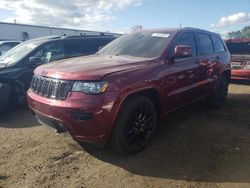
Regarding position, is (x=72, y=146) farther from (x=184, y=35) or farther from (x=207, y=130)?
(x=184, y=35)

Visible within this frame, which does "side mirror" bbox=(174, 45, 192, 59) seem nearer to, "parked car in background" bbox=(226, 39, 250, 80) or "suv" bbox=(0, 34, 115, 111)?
"suv" bbox=(0, 34, 115, 111)

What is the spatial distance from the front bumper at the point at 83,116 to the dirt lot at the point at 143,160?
49 cm

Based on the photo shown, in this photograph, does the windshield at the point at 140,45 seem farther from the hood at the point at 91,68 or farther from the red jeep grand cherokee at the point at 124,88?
the hood at the point at 91,68

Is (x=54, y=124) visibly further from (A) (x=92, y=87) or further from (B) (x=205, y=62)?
(B) (x=205, y=62)

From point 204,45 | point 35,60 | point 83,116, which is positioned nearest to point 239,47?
point 204,45

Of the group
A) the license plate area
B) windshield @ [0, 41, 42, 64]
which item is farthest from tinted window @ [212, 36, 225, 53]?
windshield @ [0, 41, 42, 64]

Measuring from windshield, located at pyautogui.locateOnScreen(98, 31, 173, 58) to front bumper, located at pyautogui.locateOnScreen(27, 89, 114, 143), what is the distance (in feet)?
4.84

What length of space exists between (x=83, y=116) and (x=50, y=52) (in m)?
4.21

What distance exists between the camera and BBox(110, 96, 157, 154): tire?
3734mm

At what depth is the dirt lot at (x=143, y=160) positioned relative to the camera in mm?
3453

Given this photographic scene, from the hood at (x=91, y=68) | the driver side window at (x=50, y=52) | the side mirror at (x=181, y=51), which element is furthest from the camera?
the driver side window at (x=50, y=52)

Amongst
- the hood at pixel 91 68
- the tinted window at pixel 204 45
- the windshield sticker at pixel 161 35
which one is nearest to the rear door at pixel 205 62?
the tinted window at pixel 204 45

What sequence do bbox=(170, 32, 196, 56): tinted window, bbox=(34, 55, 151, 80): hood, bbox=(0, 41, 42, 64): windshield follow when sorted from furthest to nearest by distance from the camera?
1. bbox=(0, 41, 42, 64): windshield
2. bbox=(170, 32, 196, 56): tinted window
3. bbox=(34, 55, 151, 80): hood

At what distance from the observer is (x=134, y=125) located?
4.02 meters
